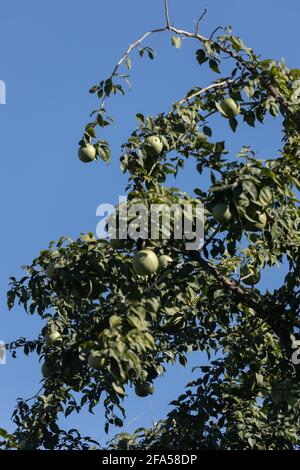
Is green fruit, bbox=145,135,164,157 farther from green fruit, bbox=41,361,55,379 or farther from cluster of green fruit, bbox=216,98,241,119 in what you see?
green fruit, bbox=41,361,55,379

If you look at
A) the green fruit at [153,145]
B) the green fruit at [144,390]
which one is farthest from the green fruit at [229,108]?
the green fruit at [144,390]

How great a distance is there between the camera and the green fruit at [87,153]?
731 cm

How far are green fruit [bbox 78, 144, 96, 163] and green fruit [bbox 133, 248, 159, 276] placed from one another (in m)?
1.42

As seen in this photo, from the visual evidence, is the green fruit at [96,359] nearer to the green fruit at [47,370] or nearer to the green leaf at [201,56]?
the green fruit at [47,370]

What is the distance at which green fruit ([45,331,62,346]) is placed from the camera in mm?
8289

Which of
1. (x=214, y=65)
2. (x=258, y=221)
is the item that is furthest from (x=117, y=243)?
(x=214, y=65)

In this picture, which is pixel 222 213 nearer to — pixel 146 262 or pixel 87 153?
pixel 146 262

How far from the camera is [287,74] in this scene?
311 inches

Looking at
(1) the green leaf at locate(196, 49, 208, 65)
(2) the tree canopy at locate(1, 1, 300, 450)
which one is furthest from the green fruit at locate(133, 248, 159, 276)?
(1) the green leaf at locate(196, 49, 208, 65)

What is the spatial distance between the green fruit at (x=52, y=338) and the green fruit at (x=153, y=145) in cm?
223

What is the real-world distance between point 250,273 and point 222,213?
222 centimetres

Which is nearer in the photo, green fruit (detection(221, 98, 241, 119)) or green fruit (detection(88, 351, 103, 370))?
green fruit (detection(88, 351, 103, 370))

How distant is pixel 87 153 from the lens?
7305mm
